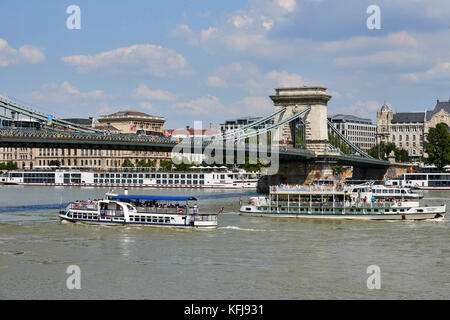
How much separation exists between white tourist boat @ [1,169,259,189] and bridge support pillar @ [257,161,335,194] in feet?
54.3

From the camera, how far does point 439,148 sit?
113 meters

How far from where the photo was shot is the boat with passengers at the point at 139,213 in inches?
1574

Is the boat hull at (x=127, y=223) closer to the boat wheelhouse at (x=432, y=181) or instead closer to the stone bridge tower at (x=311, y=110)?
the stone bridge tower at (x=311, y=110)

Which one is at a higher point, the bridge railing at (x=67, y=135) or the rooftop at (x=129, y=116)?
the rooftop at (x=129, y=116)

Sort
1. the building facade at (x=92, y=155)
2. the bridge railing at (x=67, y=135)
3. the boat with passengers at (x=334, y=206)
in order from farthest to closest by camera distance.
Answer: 1. the building facade at (x=92, y=155)
2. the bridge railing at (x=67, y=135)
3. the boat with passengers at (x=334, y=206)

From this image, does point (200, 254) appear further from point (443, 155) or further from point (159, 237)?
point (443, 155)

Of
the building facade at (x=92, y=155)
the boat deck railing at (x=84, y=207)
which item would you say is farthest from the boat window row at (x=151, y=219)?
the building facade at (x=92, y=155)

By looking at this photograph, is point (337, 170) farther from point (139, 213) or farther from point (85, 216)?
point (139, 213)

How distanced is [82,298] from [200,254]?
8.29 meters

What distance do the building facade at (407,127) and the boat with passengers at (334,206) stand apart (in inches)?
4661

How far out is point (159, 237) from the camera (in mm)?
36406

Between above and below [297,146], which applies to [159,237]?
below
